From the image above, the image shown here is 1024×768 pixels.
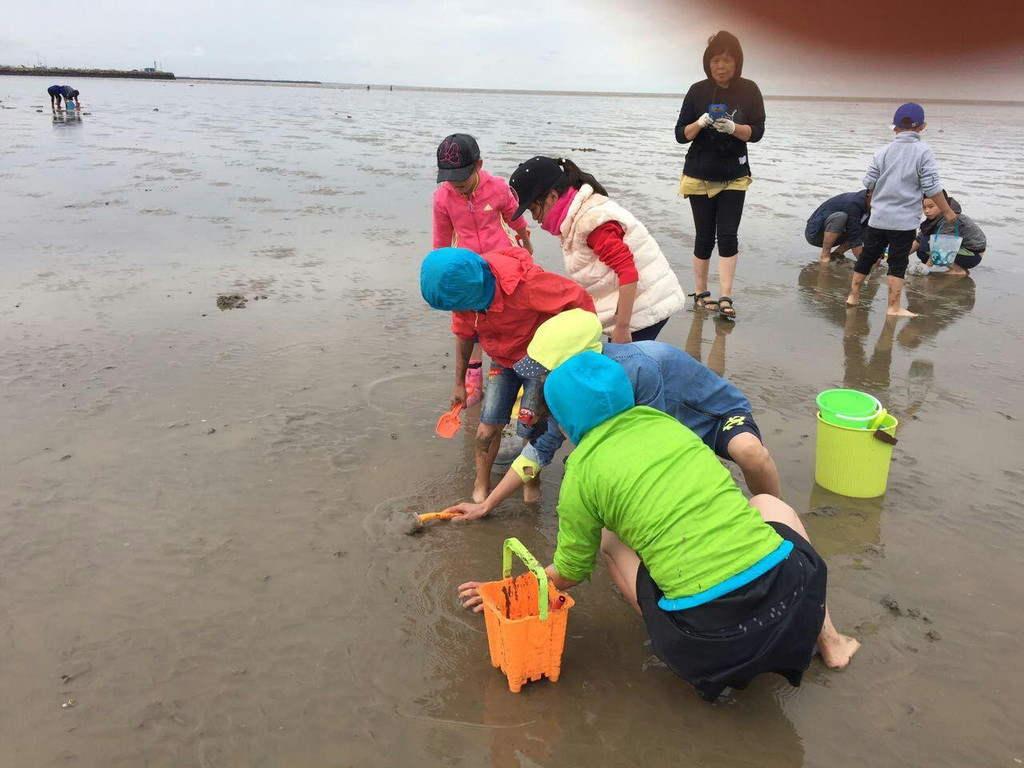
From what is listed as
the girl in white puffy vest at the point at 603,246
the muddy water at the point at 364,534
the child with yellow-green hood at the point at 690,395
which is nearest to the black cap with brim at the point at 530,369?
the child with yellow-green hood at the point at 690,395

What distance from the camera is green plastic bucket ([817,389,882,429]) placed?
370cm

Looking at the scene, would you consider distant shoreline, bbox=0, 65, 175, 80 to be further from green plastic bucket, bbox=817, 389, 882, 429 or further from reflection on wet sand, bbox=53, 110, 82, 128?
green plastic bucket, bbox=817, 389, 882, 429

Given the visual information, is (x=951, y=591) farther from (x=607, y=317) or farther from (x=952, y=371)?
(x=952, y=371)

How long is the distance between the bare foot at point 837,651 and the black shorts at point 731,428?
82 cm

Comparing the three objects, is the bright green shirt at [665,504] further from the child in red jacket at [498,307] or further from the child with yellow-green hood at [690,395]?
the child in red jacket at [498,307]

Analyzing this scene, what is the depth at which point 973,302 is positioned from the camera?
7395mm

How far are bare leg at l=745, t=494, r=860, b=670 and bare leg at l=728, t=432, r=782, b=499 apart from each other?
0.31 m

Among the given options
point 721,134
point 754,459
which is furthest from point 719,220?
point 754,459

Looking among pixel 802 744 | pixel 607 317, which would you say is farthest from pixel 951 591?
pixel 607 317

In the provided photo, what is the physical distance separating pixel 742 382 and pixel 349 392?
277 centimetres

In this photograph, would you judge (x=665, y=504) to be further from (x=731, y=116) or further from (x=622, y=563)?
(x=731, y=116)

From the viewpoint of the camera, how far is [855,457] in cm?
376

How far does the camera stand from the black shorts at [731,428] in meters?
3.20

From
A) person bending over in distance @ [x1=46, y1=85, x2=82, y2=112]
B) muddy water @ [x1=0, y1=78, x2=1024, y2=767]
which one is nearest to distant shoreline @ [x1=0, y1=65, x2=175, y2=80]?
person bending over in distance @ [x1=46, y1=85, x2=82, y2=112]
